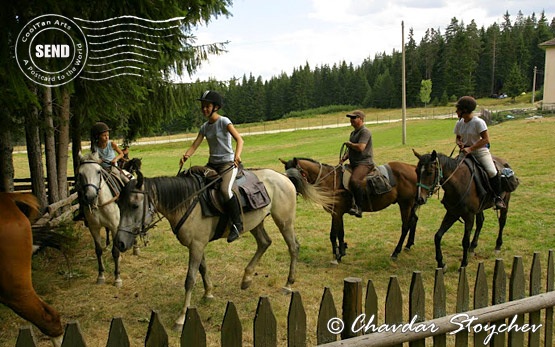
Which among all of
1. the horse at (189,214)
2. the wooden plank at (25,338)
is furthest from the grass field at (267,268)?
the wooden plank at (25,338)

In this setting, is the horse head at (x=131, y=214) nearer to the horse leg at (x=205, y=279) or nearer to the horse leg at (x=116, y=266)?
the horse leg at (x=205, y=279)

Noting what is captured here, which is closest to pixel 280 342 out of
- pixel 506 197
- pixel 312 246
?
pixel 312 246

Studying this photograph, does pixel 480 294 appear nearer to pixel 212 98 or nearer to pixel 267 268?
pixel 212 98

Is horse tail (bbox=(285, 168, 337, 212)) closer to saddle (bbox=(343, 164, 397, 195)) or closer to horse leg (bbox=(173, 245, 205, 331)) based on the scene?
saddle (bbox=(343, 164, 397, 195))

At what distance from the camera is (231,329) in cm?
251

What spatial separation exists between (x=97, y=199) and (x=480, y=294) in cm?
566

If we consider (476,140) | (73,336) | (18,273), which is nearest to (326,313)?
(73,336)

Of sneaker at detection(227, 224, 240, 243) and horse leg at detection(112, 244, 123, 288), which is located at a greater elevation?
sneaker at detection(227, 224, 240, 243)

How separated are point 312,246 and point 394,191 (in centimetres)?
205

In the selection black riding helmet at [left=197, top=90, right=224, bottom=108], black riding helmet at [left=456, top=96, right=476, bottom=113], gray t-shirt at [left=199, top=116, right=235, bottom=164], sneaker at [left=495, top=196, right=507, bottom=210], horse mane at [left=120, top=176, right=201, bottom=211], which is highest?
black riding helmet at [left=197, top=90, right=224, bottom=108]

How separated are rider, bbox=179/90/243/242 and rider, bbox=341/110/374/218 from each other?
2.65m

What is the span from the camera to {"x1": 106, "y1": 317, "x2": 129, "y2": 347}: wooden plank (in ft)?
7.36

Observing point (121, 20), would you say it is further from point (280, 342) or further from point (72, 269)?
point (72, 269)

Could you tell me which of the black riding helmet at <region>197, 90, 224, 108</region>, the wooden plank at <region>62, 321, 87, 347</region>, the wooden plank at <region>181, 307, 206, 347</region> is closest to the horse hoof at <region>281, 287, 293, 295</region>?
the black riding helmet at <region>197, 90, 224, 108</region>
